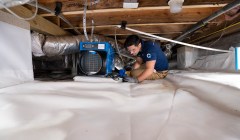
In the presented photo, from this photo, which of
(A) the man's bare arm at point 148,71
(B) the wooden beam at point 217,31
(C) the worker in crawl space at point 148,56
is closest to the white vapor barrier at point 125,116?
(A) the man's bare arm at point 148,71

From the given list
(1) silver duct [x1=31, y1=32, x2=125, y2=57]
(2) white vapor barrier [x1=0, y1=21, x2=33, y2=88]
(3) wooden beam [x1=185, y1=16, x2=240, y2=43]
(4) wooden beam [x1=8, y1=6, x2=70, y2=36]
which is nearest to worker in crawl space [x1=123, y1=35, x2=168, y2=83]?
(1) silver duct [x1=31, y1=32, x2=125, y2=57]

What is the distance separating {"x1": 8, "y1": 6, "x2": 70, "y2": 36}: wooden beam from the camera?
1.48 meters

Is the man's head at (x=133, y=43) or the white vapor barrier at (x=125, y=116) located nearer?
the white vapor barrier at (x=125, y=116)

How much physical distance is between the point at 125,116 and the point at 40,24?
5.03 ft

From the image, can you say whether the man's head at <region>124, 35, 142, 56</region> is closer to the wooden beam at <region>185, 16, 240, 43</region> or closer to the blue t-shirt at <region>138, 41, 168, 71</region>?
the blue t-shirt at <region>138, 41, 168, 71</region>

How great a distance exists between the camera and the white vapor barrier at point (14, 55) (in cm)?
118

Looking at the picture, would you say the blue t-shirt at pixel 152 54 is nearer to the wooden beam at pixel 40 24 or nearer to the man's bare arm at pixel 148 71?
the man's bare arm at pixel 148 71

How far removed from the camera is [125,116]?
0.66 metres

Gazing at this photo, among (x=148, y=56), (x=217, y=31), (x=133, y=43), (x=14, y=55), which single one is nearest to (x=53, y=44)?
(x=14, y=55)

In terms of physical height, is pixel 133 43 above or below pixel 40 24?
below

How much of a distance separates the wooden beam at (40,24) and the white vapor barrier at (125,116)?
0.94m

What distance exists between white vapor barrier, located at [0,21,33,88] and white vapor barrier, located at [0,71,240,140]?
0.44 metres

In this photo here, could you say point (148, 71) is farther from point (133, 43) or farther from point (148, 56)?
point (133, 43)

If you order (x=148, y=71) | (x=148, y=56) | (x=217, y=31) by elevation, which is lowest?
(x=148, y=71)
